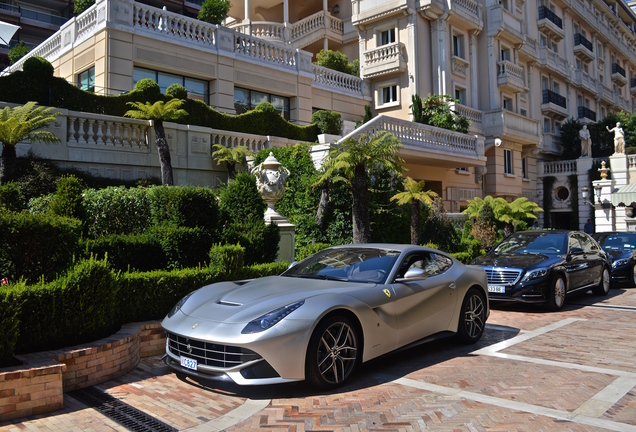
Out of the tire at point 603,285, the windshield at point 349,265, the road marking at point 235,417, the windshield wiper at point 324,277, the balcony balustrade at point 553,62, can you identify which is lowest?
the road marking at point 235,417

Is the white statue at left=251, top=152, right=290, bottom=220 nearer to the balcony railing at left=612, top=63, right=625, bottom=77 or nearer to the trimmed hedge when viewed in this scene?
the trimmed hedge

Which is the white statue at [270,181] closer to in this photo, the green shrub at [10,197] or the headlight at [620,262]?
the green shrub at [10,197]

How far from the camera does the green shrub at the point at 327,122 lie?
65.7 feet

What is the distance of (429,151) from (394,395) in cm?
1649

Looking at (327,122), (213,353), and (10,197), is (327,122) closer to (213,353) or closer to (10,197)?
(10,197)

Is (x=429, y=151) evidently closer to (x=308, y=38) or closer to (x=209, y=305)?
(x=308, y=38)

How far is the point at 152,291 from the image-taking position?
6961 mm

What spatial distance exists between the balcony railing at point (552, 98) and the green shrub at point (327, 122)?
19803mm

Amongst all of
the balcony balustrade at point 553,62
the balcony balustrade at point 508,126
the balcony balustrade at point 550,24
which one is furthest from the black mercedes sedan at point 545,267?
the balcony balustrade at point 550,24

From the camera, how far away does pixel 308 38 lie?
2748cm

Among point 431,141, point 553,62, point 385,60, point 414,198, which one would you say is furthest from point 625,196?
point 414,198

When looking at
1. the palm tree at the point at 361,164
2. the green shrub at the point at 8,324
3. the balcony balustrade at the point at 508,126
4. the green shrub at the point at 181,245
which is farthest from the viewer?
the balcony balustrade at the point at 508,126

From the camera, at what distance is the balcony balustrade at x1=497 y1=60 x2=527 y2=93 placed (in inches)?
1101

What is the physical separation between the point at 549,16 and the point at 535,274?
30.5 metres
